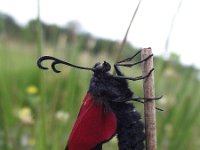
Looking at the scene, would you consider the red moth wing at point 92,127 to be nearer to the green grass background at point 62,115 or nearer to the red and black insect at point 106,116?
the red and black insect at point 106,116

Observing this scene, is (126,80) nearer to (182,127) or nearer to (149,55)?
(149,55)

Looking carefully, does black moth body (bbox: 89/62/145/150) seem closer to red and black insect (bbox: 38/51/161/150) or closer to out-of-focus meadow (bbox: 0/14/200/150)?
red and black insect (bbox: 38/51/161/150)

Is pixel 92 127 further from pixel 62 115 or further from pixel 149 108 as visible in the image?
pixel 62 115

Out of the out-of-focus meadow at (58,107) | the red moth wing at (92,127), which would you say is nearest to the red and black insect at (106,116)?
the red moth wing at (92,127)

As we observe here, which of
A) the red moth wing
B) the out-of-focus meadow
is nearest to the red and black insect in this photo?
the red moth wing

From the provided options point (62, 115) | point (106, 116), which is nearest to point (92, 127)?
point (106, 116)

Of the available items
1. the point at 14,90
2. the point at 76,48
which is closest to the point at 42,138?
the point at 76,48
